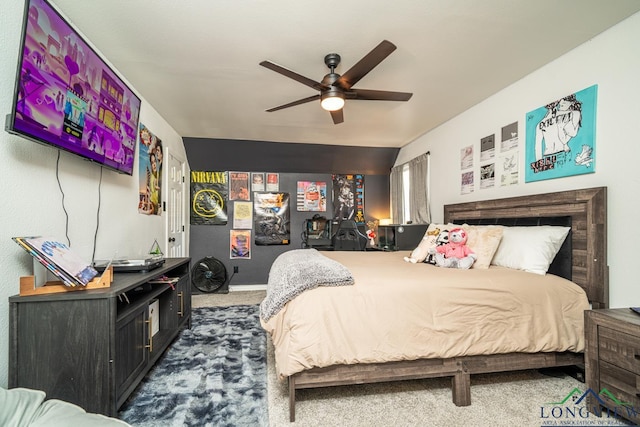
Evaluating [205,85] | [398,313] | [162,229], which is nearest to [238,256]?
[162,229]

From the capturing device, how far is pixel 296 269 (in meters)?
1.83

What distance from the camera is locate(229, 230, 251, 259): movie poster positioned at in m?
5.08

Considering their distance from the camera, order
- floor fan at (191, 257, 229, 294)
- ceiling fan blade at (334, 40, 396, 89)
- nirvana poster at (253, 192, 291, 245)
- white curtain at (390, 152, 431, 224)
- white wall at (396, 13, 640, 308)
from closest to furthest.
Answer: ceiling fan blade at (334, 40, 396, 89) → white wall at (396, 13, 640, 308) → white curtain at (390, 152, 431, 224) → floor fan at (191, 257, 229, 294) → nirvana poster at (253, 192, 291, 245)

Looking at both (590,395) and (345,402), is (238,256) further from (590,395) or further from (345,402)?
(590,395)

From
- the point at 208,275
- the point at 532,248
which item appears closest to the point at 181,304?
the point at 208,275

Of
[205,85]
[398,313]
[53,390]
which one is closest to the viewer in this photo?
[53,390]

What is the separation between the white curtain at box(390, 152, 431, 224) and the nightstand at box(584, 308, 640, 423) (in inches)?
96.9

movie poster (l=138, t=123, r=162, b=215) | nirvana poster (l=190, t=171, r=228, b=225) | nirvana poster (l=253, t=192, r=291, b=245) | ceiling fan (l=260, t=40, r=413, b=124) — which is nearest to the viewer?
ceiling fan (l=260, t=40, r=413, b=124)

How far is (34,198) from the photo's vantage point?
5.27 feet

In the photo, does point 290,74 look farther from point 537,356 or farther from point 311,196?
point 311,196

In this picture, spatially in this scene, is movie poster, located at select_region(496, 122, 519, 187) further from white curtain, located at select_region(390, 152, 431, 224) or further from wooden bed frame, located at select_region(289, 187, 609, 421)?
white curtain, located at select_region(390, 152, 431, 224)

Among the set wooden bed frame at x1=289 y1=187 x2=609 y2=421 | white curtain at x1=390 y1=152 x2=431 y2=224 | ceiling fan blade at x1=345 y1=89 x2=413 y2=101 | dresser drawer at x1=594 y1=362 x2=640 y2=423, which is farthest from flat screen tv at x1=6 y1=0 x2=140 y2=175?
white curtain at x1=390 y1=152 x2=431 y2=224

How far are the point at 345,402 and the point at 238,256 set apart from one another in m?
3.68

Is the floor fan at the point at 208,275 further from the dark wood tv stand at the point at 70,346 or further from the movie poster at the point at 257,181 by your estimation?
the dark wood tv stand at the point at 70,346
